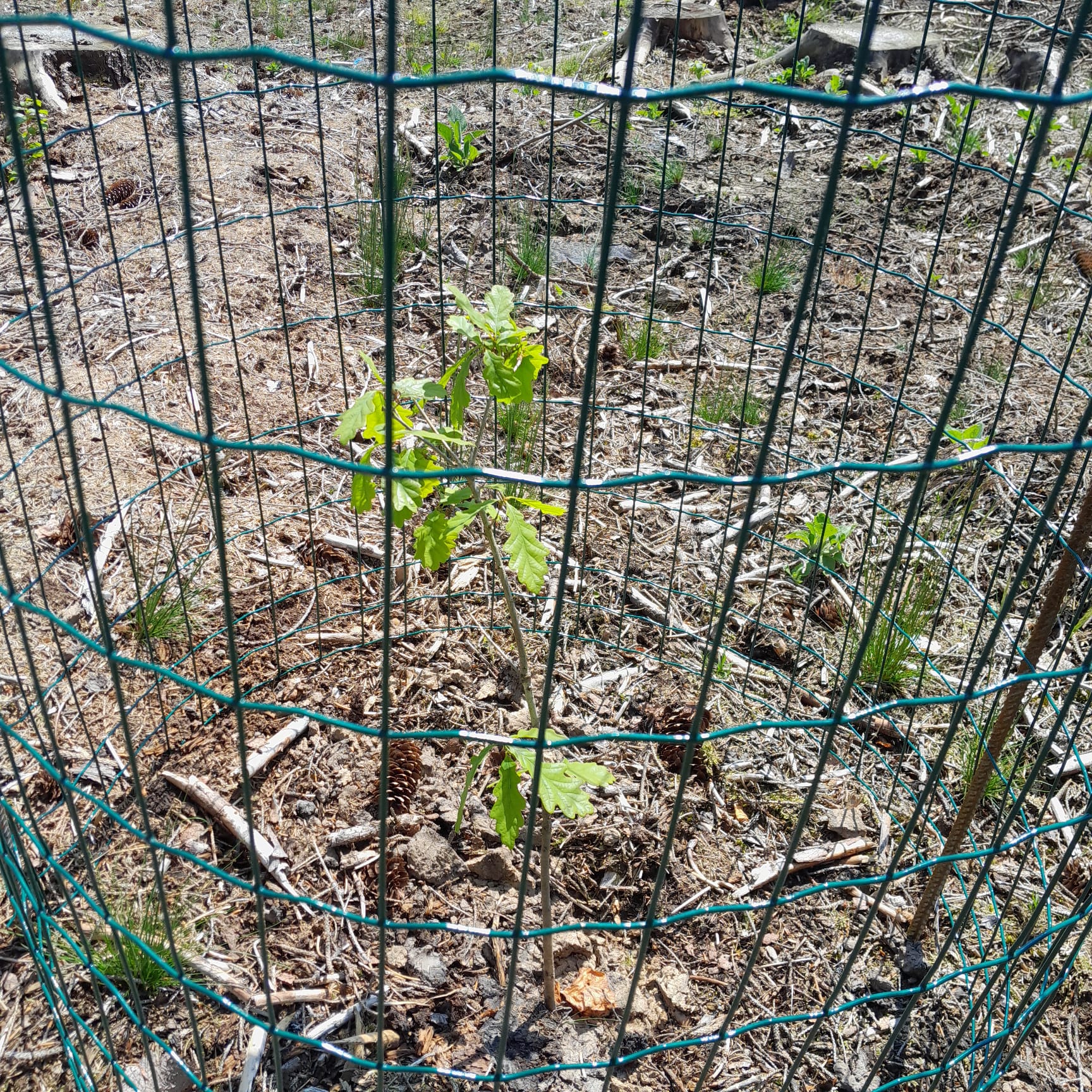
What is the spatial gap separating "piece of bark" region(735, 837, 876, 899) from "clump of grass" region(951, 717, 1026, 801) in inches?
11.3

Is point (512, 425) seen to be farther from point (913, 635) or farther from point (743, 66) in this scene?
point (743, 66)

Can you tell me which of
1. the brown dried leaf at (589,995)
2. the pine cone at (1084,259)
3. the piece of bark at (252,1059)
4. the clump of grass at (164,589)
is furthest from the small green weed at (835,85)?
the piece of bark at (252,1059)

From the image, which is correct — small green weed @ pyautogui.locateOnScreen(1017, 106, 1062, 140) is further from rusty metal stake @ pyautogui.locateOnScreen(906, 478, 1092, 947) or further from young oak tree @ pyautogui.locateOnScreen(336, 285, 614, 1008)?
young oak tree @ pyautogui.locateOnScreen(336, 285, 614, 1008)

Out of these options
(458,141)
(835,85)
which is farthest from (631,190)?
(835,85)

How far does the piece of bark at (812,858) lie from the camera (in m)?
2.21

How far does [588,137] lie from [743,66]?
4.43ft

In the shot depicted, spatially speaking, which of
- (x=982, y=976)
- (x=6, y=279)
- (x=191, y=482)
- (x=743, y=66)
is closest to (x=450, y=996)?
(x=982, y=976)

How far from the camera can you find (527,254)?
3637mm

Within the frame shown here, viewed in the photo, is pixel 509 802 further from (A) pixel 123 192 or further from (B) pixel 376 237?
(A) pixel 123 192

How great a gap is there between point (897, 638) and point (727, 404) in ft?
3.30

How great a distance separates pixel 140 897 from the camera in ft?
6.74

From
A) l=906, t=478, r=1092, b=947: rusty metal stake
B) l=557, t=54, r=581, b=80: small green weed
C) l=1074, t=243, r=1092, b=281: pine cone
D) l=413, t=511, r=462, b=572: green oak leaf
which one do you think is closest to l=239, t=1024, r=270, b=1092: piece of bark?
l=413, t=511, r=462, b=572: green oak leaf

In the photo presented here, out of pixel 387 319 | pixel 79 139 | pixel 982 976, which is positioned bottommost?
pixel 982 976

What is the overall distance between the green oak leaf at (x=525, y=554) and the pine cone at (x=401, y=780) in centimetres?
83
